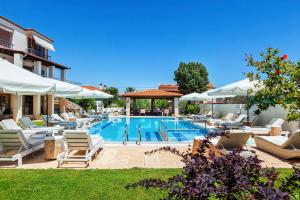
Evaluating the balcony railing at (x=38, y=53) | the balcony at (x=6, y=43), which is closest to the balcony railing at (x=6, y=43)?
the balcony at (x=6, y=43)

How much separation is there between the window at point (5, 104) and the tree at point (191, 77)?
31.0 meters

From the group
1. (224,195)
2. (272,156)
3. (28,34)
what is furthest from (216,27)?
(224,195)

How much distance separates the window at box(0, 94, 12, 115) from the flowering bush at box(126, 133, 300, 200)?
28386 mm

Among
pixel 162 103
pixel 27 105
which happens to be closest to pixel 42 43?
pixel 27 105

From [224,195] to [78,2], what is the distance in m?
31.7

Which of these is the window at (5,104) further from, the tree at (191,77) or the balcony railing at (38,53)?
the tree at (191,77)

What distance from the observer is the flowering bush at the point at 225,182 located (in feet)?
8.19

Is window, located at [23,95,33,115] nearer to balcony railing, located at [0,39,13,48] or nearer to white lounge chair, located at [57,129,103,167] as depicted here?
balcony railing, located at [0,39,13,48]

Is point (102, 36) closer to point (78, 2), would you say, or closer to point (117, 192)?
point (78, 2)

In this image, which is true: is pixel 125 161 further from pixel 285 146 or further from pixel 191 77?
pixel 191 77

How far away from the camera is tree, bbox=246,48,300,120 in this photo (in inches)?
160

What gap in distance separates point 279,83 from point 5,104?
30.6 meters

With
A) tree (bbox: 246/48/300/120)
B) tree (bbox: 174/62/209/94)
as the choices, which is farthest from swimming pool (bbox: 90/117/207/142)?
tree (bbox: 174/62/209/94)

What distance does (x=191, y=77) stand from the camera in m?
50.9
